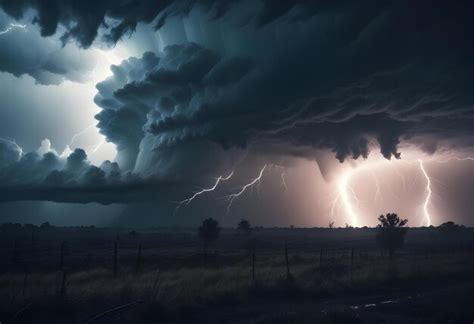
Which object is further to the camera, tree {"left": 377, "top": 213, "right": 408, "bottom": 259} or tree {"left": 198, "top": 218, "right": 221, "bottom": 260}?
tree {"left": 198, "top": 218, "right": 221, "bottom": 260}

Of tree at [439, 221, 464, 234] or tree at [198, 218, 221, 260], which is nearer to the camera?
tree at [198, 218, 221, 260]

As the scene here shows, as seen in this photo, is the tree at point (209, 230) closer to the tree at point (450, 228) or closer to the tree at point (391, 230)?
the tree at point (391, 230)

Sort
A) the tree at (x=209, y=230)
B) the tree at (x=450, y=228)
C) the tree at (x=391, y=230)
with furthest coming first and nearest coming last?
1. the tree at (x=450, y=228)
2. the tree at (x=209, y=230)
3. the tree at (x=391, y=230)

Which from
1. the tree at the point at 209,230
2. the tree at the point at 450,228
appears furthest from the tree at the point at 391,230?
the tree at the point at 450,228

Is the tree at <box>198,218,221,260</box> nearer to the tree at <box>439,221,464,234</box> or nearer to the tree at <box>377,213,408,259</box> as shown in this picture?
the tree at <box>377,213,408,259</box>

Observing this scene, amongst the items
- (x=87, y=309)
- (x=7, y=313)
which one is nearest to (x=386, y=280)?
(x=87, y=309)

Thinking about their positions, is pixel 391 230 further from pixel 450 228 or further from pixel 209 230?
pixel 450 228

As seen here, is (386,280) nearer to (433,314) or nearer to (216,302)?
(433,314)

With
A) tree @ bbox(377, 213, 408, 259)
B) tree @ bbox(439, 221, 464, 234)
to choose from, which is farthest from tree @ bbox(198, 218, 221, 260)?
tree @ bbox(439, 221, 464, 234)

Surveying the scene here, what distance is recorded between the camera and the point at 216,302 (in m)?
15.0

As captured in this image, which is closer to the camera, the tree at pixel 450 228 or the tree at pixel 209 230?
the tree at pixel 209 230

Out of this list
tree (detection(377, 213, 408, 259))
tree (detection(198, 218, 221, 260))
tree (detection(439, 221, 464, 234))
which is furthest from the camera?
tree (detection(439, 221, 464, 234))

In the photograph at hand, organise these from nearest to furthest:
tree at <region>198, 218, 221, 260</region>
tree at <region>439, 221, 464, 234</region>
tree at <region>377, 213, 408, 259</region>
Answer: tree at <region>377, 213, 408, 259</region> < tree at <region>198, 218, 221, 260</region> < tree at <region>439, 221, 464, 234</region>

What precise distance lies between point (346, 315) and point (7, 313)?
1084cm
